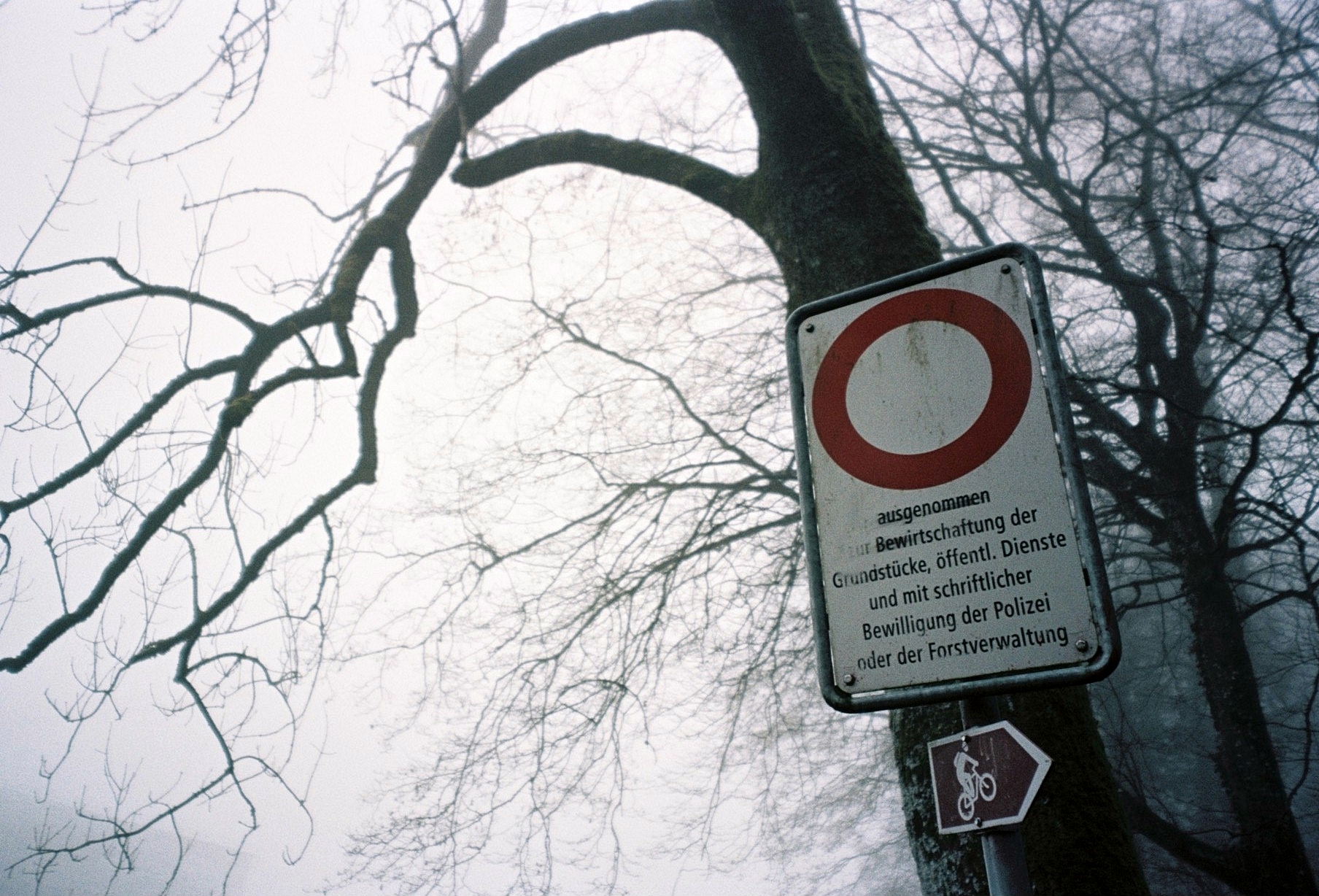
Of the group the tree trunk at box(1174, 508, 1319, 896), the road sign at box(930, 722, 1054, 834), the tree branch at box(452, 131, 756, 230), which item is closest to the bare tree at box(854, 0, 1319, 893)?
the tree trunk at box(1174, 508, 1319, 896)

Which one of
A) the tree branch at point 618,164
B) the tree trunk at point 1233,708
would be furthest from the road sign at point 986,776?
the tree trunk at point 1233,708

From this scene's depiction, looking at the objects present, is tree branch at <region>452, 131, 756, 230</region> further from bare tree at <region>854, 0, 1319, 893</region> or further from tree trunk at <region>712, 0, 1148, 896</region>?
bare tree at <region>854, 0, 1319, 893</region>

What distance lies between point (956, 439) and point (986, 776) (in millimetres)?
443

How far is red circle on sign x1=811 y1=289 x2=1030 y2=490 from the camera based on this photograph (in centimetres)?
123

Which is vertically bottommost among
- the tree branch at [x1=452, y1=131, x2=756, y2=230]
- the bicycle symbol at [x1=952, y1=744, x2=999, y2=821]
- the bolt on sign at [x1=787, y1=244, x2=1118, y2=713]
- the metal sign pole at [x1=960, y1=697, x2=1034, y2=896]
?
the metal sign pole at [x1=960, y1=697, x2=1034, y2=896]

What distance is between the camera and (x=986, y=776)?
1.06 metres

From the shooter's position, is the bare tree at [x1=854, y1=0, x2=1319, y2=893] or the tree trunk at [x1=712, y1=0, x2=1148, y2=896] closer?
the tree trunk at [x1=712, y1=0, x2=1148, y2=896]

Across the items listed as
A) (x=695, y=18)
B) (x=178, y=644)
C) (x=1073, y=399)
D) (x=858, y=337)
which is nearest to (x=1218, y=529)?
(x=1073, y=399)

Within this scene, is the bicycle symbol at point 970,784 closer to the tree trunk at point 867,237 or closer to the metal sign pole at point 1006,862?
the metal sign pole at point 1006,862

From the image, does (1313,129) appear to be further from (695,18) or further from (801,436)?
(801,436)

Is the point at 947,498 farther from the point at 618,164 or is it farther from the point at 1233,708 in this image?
the point at 1233,708

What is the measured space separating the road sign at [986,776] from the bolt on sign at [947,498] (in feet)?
0.20

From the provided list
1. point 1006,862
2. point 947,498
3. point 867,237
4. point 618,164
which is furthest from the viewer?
point 618,164

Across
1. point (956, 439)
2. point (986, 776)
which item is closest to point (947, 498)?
point (956, 439)
